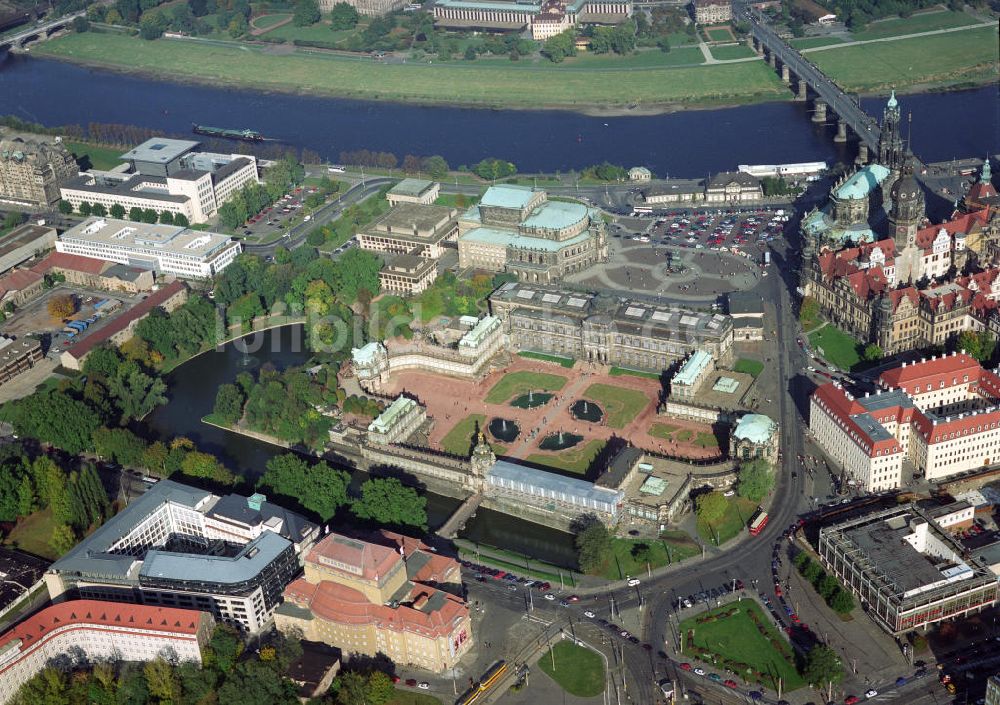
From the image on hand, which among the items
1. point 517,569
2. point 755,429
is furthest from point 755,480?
point 517,569

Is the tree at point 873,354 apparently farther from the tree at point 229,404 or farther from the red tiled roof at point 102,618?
the red tiled roof at point 102,618

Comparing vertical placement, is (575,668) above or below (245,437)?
below

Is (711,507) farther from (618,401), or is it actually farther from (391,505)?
(391,505)

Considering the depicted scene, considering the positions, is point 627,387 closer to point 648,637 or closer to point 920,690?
point 648,637

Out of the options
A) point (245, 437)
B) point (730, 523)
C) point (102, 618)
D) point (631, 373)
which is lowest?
point (245, 437)

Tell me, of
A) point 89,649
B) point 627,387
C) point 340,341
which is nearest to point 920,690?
point 627,387

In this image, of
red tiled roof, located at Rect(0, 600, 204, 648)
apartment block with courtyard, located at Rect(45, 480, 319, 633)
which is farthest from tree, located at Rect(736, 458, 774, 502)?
red tiled roof, located at Rect(0, 600, 204, 648)

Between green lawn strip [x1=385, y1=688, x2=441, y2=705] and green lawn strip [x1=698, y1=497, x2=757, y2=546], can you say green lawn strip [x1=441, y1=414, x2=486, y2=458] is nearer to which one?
green lawn strip [x1=698, y1=497, x2=757, y2=546]

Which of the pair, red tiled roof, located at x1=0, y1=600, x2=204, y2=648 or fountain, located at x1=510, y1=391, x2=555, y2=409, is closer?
red tiled roof, located at x1=0, y1=600, x2=204, y2=648
